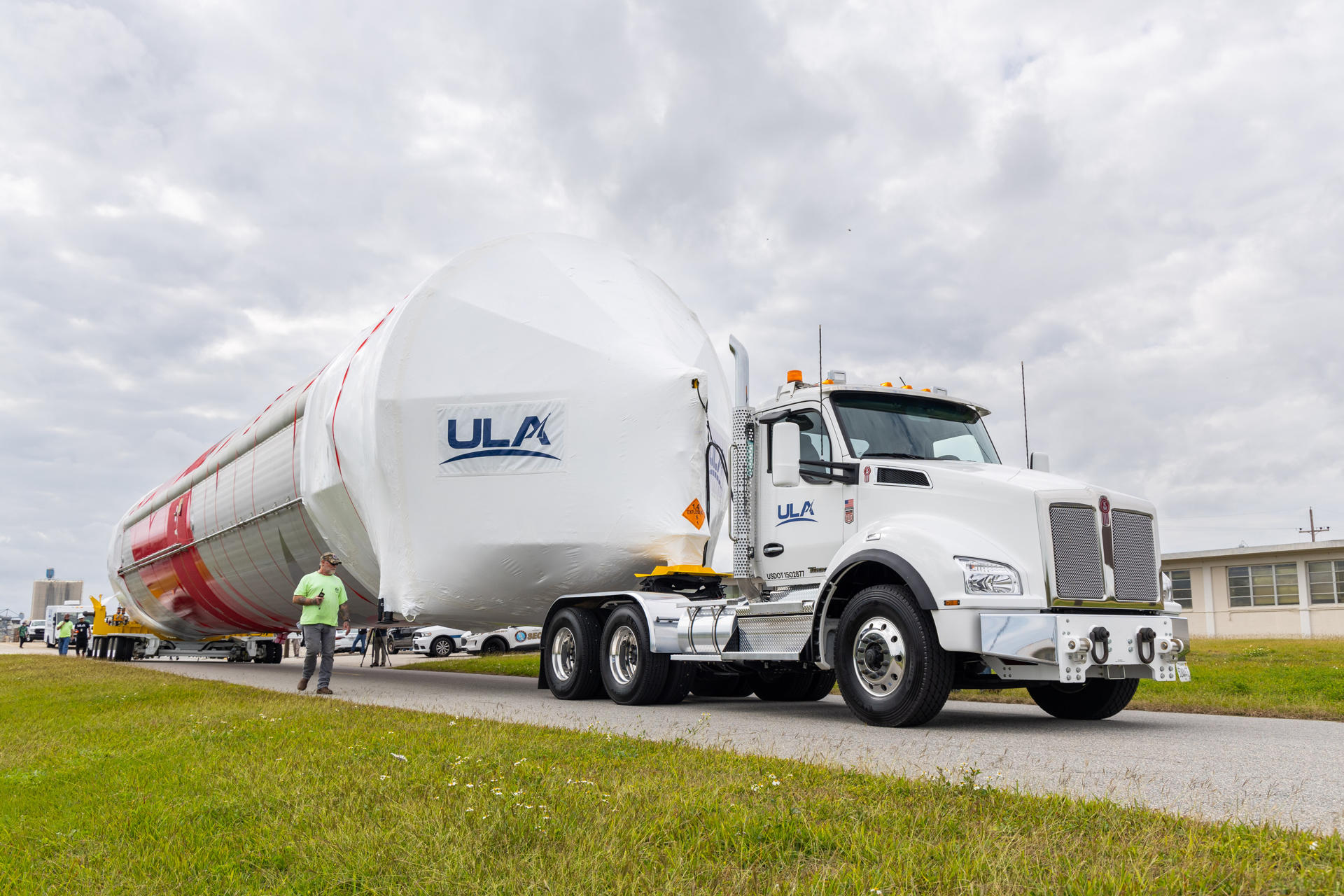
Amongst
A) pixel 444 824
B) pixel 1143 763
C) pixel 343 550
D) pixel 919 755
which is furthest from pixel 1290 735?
pixel 343 550

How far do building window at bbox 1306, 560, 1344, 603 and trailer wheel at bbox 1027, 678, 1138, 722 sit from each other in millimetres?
33364

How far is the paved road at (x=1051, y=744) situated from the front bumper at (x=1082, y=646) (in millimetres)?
446

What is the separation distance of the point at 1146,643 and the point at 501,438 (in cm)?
657

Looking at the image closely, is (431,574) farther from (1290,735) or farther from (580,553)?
(1290,735)

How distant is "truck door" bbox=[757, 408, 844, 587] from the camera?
8.94 metres

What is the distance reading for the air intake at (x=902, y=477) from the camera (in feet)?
27.4

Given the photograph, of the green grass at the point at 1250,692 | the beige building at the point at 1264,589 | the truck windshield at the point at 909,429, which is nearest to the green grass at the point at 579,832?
the truck windshield at the point at 909,429

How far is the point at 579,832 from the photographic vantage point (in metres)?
3.55

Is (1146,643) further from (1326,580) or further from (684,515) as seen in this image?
(1326,580)

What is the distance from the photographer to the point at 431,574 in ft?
37.6

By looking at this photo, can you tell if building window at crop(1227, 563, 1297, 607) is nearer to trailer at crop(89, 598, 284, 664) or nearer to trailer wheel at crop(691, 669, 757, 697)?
trailer wheel at crop(691, 669, 757, 697)

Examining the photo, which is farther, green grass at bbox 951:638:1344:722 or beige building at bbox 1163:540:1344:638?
beige building at bbox 1163:540:1344:638

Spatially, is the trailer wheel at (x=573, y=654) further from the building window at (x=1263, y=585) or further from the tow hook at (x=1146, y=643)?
the building window at (x=1263, y=585)

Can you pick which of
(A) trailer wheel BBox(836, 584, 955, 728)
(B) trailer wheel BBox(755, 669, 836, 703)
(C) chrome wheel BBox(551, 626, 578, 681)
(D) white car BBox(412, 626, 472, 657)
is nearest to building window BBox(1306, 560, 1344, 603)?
(D) white car BBox(412, 626, 472, 657)
